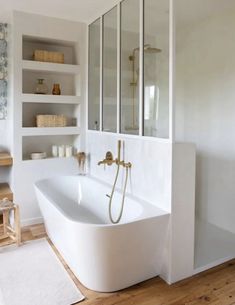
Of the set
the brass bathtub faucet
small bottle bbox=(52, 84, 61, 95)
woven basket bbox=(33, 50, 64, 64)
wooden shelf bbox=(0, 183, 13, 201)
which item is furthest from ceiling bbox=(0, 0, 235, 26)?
wooden shelf bbox=(0, 183, 13, 201)

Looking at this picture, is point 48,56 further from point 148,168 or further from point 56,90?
point 148,168

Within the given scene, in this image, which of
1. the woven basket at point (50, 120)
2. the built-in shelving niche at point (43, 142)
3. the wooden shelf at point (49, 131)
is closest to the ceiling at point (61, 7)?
the woven basket at point (50, 120)

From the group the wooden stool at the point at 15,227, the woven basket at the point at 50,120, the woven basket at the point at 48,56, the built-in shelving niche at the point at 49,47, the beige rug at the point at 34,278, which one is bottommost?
the beige rug at the point at 34,278

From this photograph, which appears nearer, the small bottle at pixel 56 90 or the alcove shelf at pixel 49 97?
the alcove shelf at pixel 49 97

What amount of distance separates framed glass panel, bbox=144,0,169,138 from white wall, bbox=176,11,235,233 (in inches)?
21.0

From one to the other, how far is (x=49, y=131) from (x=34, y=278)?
1866mm

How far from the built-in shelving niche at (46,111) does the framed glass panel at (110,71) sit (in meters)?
0.68

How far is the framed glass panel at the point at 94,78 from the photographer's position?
360cm

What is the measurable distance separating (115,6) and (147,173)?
1942mm

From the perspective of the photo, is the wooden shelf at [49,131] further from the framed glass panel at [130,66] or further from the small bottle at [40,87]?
the framed glass panel at [130,66]

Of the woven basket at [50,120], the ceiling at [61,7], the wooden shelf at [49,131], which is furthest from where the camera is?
the woven basket at [50,120]

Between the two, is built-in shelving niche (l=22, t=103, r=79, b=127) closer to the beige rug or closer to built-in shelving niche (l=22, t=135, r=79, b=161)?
built-in shelving niche (l=22, t=135, r=79, b=161)

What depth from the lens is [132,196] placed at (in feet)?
9.04

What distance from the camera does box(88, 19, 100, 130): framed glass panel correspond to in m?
3.60
